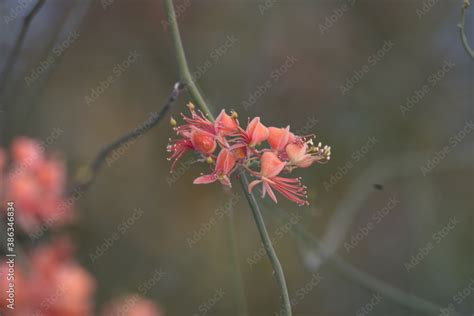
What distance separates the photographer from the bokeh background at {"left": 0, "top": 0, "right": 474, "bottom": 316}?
4309 mm

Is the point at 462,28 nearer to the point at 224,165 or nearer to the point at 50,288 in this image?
the point at 224,165

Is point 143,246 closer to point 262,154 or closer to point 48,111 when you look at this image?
point 48,111

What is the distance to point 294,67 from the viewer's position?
194 inches

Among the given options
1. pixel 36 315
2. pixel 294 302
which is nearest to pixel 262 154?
pixel 36 315

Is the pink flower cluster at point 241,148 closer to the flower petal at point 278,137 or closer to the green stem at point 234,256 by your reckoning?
the flower petal at point 278,137

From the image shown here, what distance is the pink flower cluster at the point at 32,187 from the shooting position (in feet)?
6.72

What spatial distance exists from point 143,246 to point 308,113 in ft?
5.49

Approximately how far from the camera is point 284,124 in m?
4.64

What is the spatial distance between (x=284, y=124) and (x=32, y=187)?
2.78 m

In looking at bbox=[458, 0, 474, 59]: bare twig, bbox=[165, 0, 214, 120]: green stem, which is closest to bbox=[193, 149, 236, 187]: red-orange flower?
bbox=[165, 0, 214, 120]: green stem

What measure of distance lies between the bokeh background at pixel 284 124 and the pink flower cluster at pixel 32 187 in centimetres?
199

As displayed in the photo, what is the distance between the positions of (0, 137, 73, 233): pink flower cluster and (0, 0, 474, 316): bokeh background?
199 cm

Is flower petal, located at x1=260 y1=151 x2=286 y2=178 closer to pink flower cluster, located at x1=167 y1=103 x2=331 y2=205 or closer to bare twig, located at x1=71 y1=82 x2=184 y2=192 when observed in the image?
pink flower cluster, located at x1=167 y1=103 x2=331 y2=205

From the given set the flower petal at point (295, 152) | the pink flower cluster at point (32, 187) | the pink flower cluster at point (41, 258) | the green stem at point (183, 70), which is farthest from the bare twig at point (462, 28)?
the pink flower cluster at point (32, 187)
